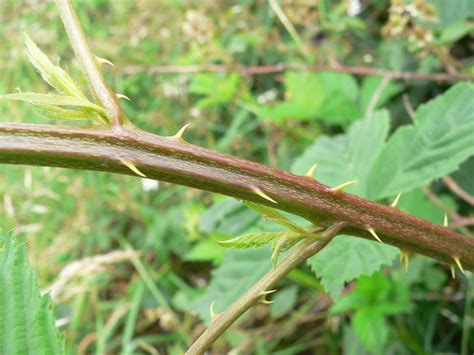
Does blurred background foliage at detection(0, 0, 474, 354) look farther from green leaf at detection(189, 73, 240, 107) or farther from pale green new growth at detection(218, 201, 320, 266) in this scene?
pale green new growth at detection(218, 201, 320, 266)

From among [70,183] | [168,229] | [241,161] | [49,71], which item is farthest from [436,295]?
[70,183]

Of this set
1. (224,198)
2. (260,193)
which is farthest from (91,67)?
(224,198)

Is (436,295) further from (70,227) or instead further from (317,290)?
(70,227)

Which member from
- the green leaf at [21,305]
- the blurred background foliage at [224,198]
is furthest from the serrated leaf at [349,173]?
the green leaf at [21,305]

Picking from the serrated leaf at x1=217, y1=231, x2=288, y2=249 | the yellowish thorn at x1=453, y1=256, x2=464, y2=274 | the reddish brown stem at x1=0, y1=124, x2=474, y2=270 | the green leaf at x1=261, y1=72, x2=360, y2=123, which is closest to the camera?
the reddish brown stem at x1=0, y1=124, x2=474, y2=270

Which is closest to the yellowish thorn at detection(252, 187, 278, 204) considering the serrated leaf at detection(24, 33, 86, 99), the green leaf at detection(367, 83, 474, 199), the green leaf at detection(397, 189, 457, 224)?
the serrated leaf at detection(24, 33, 86, 99)

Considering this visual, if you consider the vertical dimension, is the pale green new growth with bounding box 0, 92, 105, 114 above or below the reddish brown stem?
above
